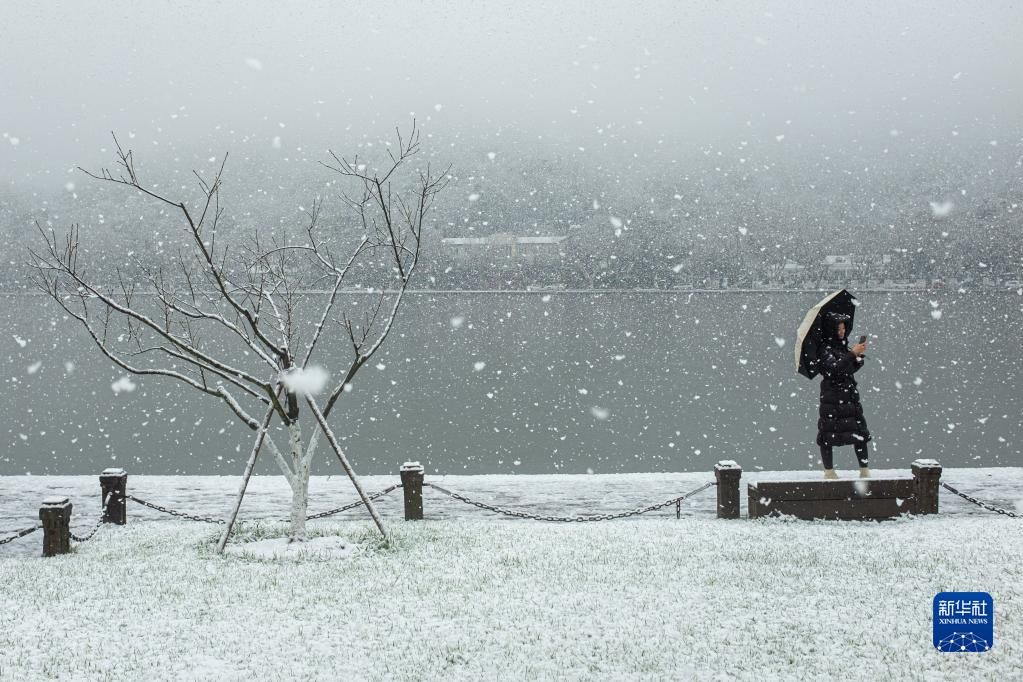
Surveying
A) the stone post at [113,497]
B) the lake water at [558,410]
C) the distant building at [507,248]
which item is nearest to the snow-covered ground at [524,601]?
the stone post at [113,497]

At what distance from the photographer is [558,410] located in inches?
1272

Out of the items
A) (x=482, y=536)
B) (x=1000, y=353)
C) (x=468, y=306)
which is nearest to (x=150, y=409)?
(x=482, y=536)

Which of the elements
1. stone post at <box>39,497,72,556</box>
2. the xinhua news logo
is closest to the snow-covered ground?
the xinhua news logo

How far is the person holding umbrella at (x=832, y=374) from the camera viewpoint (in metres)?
9.95

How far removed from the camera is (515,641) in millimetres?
5543

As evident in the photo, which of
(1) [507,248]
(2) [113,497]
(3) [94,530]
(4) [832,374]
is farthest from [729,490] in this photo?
(1) [507,248]

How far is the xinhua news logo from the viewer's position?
532cm

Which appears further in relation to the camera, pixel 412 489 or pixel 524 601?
pixel 412 489

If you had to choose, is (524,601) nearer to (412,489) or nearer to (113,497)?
(412,489)

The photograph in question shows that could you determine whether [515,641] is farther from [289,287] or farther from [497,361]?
[497,361]

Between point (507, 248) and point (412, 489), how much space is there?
7009 inches

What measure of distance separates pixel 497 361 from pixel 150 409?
2370 centimetres

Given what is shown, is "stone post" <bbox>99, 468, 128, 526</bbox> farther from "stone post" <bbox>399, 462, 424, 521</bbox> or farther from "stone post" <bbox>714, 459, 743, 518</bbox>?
"stone post" <bbox>714, 459, 743, 518</bbox>

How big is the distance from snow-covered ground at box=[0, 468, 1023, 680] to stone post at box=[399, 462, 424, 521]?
239mm
